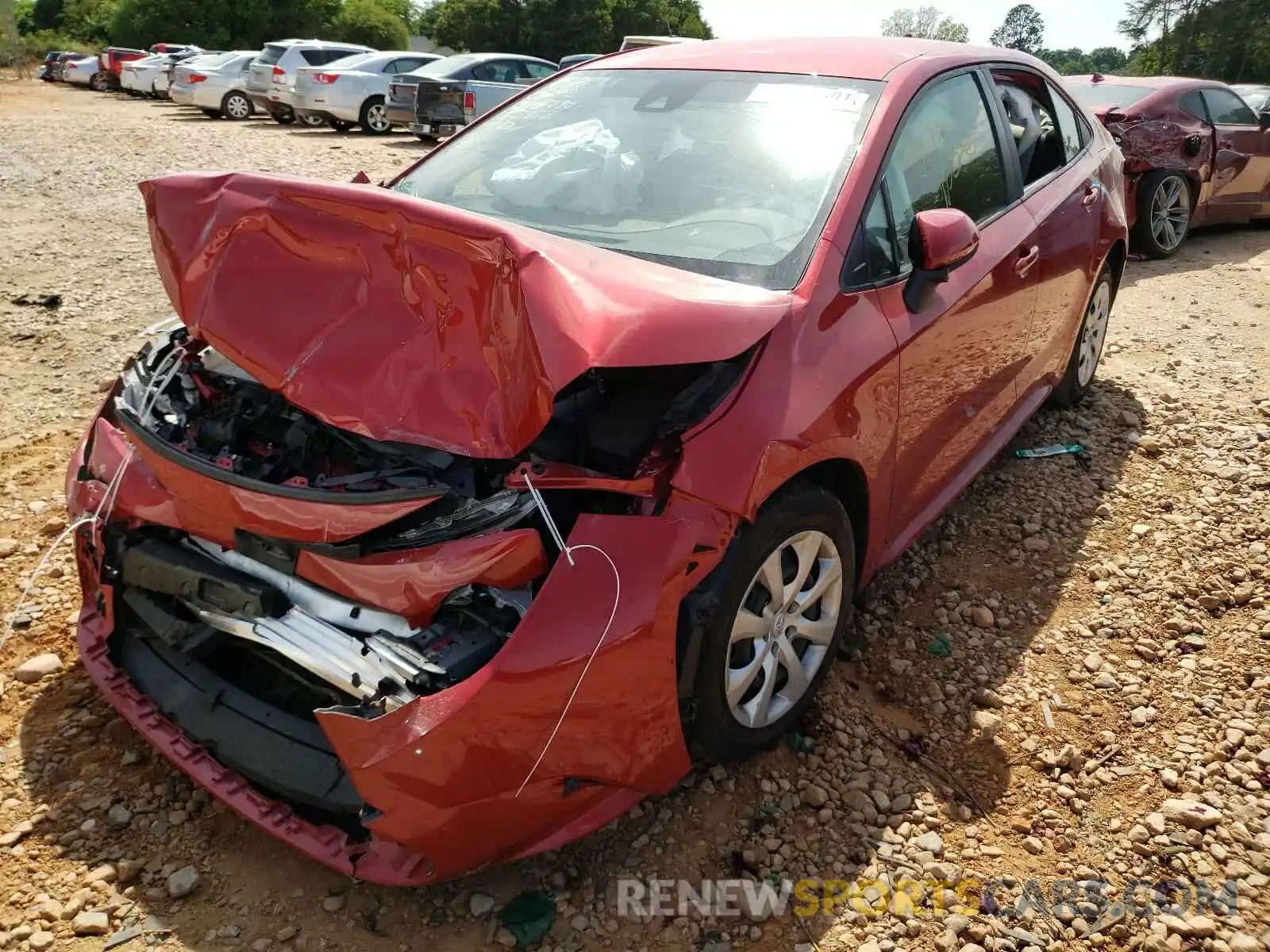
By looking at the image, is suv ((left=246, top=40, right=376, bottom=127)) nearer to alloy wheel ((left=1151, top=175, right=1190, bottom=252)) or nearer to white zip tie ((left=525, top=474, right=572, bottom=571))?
alloy wheel ((left=1151, top=175, right=1190, bottom=252))

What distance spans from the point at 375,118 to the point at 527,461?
55.4 ft

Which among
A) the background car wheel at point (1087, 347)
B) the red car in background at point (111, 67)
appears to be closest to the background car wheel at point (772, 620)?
the background car wheel at point (1087, 347)

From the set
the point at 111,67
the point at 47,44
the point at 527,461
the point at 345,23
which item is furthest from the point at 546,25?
the point at 527,461

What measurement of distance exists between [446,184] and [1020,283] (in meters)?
2.18

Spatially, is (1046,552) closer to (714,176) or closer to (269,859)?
(714,176)

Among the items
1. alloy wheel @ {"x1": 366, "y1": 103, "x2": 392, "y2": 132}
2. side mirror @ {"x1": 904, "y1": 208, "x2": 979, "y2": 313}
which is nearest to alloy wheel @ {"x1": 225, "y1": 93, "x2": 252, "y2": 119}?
alloy wheel @ {"x1": 366, "y1": 103, "x2": 392, "y2": 132}

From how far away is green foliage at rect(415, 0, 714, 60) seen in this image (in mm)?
45812

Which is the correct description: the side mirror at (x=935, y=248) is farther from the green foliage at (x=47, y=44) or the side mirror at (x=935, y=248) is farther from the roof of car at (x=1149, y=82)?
the green foliage at (x=47, y=44)

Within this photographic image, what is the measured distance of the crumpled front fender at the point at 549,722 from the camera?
6.33 ft

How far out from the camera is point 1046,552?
12.7 ft

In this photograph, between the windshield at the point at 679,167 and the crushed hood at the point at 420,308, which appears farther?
the windshield at the point at 679,167

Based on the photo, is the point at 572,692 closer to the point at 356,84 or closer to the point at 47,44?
the point at 356,84

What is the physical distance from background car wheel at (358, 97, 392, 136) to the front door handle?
50.1ft

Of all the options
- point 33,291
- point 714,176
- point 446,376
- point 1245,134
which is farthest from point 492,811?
point 1245,134
